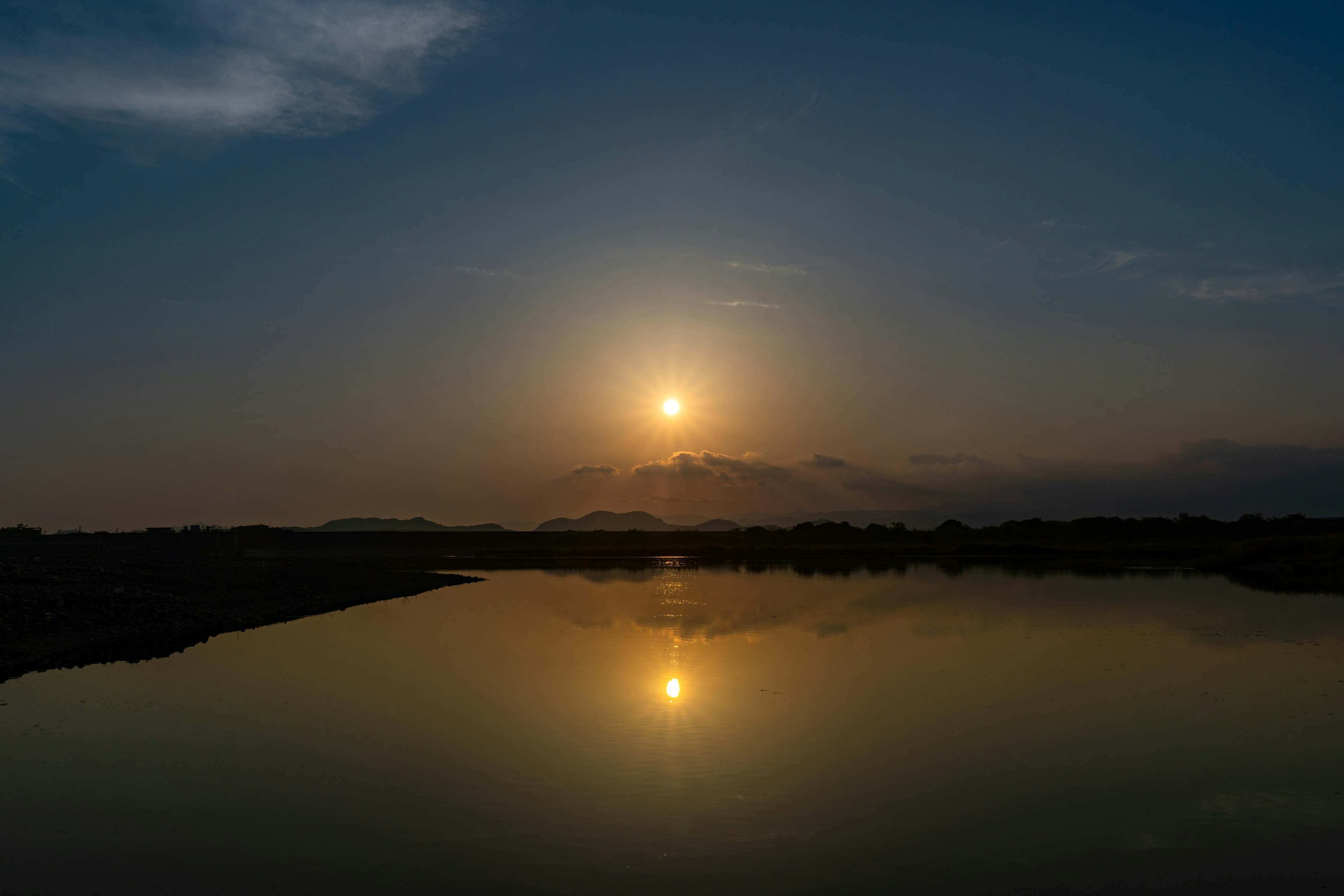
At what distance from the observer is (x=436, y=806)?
1152 cm

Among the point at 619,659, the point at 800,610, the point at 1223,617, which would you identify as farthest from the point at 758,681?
the point at 1223,617

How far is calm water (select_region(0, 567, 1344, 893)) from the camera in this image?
9477mm

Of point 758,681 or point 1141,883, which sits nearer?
point 1141,883

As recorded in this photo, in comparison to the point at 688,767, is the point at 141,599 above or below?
above

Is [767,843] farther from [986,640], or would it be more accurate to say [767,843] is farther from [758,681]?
[986,640]

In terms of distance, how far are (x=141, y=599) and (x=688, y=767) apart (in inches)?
1033

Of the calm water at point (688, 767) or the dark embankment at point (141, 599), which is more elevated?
Answer: the dark embankment at point (141, 599)

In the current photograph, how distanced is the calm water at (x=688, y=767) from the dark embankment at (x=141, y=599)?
302 cm

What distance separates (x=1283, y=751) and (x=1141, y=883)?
696 centimetres

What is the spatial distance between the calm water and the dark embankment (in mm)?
3020

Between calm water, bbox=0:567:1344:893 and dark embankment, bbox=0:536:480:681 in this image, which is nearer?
calm water, bbox=0:567:1344:893

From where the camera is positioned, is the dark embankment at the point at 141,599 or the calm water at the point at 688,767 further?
the dark embankment at the point at 141,599

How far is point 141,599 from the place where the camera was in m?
31.3

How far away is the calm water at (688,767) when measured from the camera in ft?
31.1
